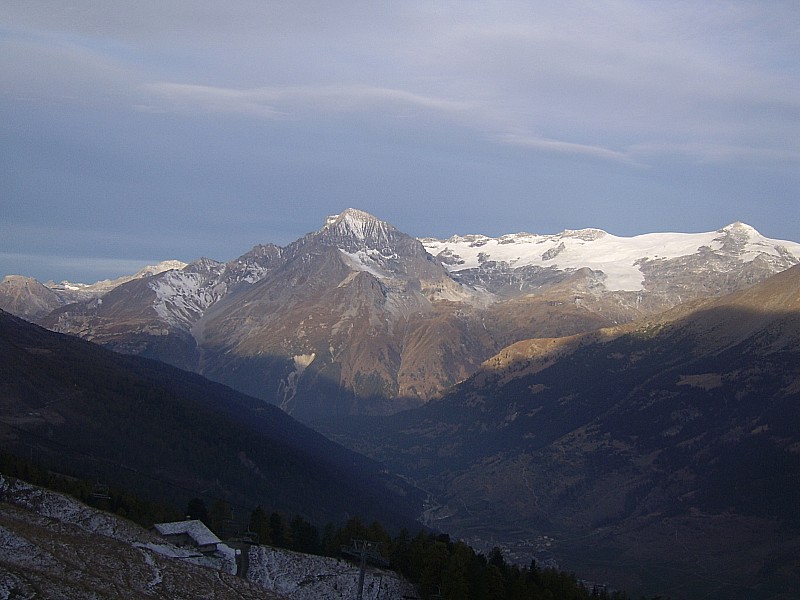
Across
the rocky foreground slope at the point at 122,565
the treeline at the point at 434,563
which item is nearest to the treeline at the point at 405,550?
the treeline at the point at 434,563

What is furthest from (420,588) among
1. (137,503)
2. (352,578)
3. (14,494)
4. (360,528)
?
(14,494)

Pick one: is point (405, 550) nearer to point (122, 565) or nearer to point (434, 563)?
point (434, 563)

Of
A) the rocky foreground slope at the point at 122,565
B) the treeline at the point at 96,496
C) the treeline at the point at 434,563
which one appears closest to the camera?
the rocky foreground slope at the point at 122,565

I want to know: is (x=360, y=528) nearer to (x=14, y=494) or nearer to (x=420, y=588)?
(x=420, y=588)

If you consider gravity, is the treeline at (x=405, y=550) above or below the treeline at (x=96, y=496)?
below

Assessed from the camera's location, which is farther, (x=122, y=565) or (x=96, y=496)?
(x=96, y=496)

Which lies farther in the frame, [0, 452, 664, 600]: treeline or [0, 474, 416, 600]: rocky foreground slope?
[0, 452, 664, 600]: treeline

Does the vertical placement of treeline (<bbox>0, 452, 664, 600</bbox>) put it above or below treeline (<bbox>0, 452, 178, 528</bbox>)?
below

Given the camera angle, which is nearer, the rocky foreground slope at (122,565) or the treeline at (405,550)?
the rocky foreground slope at (122,565)

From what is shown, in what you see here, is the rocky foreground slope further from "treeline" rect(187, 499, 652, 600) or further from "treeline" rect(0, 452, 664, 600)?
"treeline" rect(0, 452, 664, 600)

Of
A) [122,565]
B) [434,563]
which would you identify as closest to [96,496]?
[122,565]

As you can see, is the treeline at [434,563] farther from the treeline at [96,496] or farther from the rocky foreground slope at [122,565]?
the treeline at [96,496]

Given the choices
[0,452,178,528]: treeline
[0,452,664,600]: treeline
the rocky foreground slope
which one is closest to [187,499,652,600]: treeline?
[0,452,664,600]: treeline

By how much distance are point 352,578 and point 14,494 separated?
42.6 m
